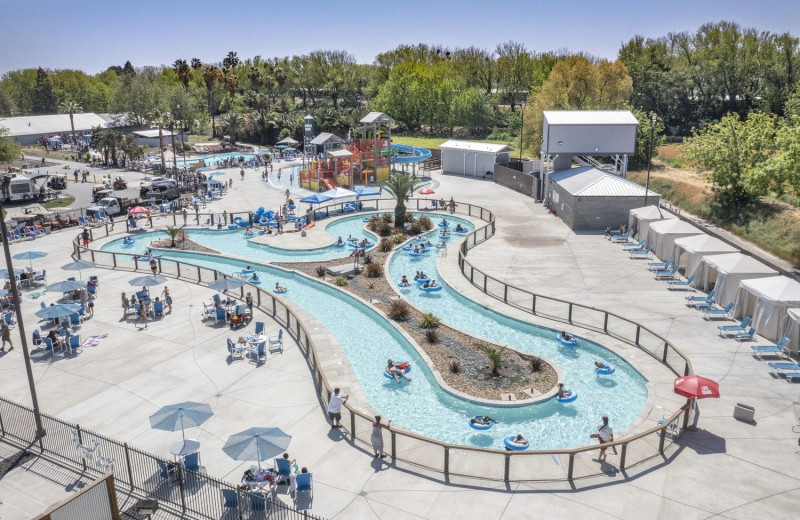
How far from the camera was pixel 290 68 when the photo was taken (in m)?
132

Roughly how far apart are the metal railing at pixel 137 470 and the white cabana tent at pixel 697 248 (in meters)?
23.9

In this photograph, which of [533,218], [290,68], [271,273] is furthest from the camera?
[290,68]

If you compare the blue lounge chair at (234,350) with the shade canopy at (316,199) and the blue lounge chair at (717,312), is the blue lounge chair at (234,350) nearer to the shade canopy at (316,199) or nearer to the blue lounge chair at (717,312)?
the blue lounge chair at (717,312)

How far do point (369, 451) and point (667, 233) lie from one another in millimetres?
23658

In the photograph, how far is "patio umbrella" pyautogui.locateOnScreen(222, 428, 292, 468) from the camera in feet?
44.9

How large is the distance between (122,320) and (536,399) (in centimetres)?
1761

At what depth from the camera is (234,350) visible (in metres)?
22.1

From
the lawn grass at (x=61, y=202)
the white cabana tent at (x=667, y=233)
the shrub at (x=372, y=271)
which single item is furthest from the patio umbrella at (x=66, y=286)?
the white cabana tent at (x=667, y=233)

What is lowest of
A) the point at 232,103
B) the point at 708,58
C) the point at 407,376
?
the point at 407,376

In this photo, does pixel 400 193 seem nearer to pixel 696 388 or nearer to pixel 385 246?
pixel 385 246

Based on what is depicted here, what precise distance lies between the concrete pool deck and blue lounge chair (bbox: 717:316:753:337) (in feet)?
1.58

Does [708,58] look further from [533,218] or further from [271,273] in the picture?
[271,273]

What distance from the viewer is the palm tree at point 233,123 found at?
87625 mm

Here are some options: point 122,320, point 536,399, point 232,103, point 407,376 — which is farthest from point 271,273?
point 232,103
